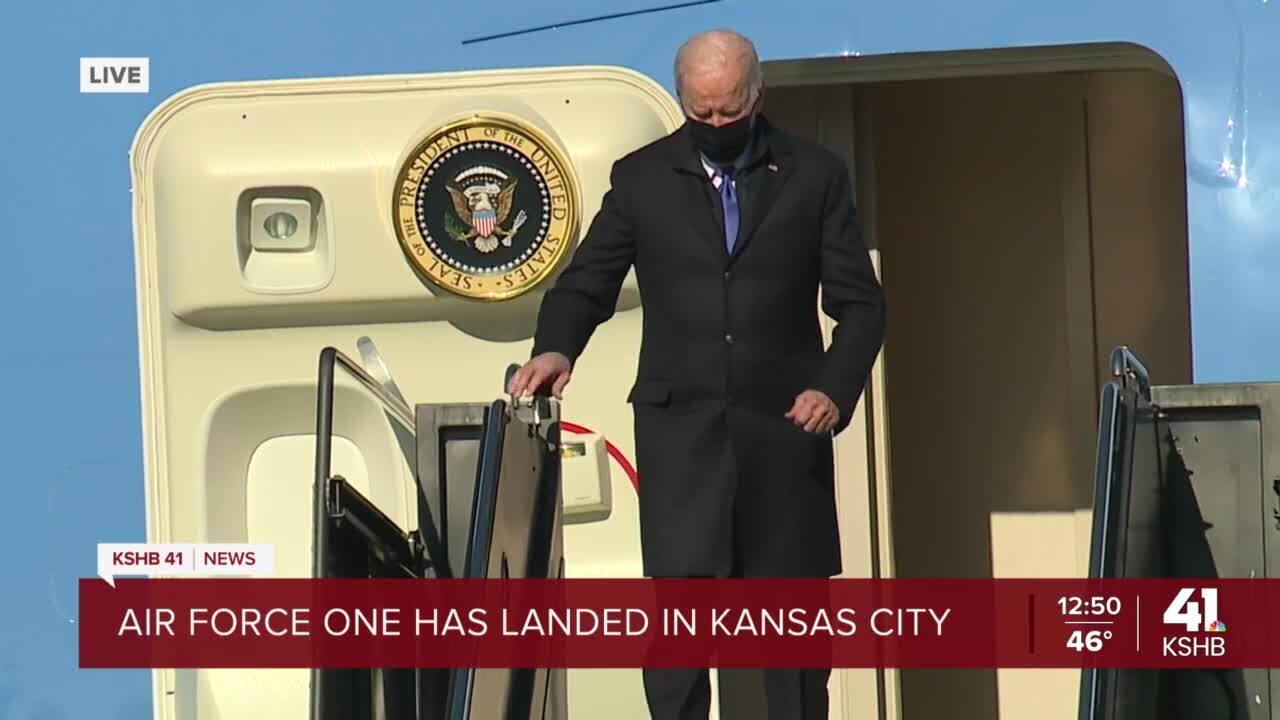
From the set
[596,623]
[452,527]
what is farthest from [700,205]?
[596,623]

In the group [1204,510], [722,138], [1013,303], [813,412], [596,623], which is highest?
[722,138]

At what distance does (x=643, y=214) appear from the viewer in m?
3.97

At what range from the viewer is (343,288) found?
4.70 meters

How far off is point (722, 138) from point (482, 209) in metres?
0.94

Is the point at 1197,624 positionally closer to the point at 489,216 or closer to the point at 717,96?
the point at 717,96

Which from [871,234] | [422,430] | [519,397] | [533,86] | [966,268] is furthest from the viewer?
[966,268]

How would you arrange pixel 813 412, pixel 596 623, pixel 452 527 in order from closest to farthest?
pixel 813 412 → pixel 452 527 → pixel 596 623

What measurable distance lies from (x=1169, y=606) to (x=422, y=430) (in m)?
1.30

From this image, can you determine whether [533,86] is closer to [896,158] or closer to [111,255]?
[111,255]

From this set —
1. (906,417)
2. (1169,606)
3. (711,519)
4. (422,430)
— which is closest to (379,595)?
(422,430)

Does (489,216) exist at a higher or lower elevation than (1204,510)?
higher

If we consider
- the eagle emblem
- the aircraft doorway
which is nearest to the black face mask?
the eagle emblem

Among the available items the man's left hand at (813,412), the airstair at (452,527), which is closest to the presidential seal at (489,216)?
the airstair at (452,527)

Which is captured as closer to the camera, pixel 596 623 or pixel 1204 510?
pixel 1204 510
